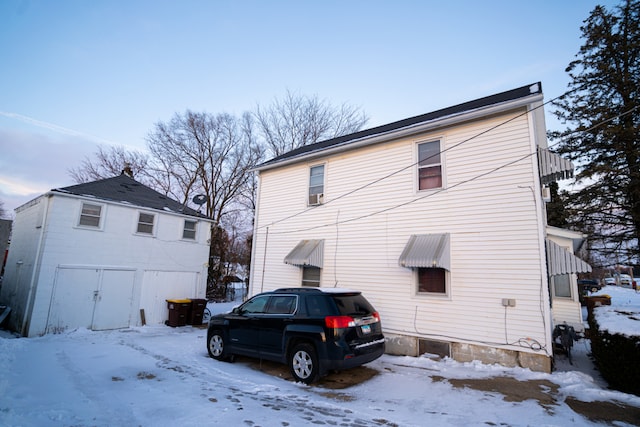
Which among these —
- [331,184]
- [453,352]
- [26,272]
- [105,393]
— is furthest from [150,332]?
[453,352]

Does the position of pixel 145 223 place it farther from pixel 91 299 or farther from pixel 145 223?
pixel 91 299

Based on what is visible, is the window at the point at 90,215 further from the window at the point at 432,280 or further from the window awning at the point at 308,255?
the window at the point at 432,280

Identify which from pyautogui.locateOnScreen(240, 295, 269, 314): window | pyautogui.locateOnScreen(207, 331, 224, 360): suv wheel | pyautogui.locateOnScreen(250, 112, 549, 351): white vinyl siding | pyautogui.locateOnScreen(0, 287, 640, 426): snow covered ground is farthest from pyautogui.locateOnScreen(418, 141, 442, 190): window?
pyautogui.locateOnScreen(207, 331, 224, 360): suv wheel

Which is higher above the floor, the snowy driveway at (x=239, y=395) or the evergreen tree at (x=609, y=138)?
the evergreen tree at (x=609, y=138)

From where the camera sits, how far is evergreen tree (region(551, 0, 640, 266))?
1417 cm

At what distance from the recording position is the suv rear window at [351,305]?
6113 millimetres

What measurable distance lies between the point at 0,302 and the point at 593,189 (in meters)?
27.4

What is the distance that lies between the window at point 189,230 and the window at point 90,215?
11.5 feet

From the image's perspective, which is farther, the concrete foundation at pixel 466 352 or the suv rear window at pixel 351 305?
the concrete foundation at pixel 466 352

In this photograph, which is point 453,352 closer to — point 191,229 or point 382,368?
point 382,368

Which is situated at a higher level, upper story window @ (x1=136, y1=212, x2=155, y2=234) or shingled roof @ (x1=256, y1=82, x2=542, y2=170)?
shingled roof @ (x1=256, y1=82, x2=542, y2=170)

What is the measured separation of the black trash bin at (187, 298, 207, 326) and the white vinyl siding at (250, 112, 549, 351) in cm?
462

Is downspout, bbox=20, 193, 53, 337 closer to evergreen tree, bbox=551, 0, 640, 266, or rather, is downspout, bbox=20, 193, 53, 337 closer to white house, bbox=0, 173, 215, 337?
white house, bbox=0, 173, 215, 337

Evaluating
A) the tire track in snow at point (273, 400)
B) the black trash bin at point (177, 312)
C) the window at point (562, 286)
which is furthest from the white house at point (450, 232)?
the black trash bin at point (177, 312)
